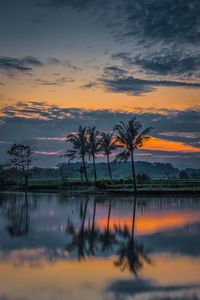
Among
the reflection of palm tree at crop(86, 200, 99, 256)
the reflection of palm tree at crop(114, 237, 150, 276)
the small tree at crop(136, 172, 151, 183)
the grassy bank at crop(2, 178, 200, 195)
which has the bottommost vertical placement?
the reflection of palm tree at crop(114, 237, 150, 276)

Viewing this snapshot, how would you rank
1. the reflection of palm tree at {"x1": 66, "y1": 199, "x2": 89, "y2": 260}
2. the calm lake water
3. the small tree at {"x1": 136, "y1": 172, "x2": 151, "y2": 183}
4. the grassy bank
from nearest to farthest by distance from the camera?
1. the calm lake water
2. the reflection of palm tree at {"x1": 66, "y1": 199, "x2": 89, "y2": 260}
3. the grassy bank
4. the small tree at {"x1": 136, "y1": 172, "x2": 151, "y2": 183}

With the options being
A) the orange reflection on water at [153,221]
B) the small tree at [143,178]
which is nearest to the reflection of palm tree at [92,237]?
the orange reflection on water at [153,221]

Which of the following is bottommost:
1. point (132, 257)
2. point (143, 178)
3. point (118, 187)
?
Answer: point (132, 257)

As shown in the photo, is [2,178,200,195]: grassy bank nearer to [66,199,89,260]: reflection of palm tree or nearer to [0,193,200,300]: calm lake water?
[0,193,200,300]: calm lake water

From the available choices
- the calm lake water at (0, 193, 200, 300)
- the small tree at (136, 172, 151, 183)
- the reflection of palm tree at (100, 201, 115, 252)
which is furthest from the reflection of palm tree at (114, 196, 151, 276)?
the small tree at (136, 172, 151, 183)

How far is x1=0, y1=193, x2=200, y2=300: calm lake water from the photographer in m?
9.33

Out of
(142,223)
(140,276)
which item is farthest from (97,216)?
(140,276)

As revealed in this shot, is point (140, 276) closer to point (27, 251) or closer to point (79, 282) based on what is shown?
point (79, 282)

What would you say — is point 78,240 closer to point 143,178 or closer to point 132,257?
point 132,257

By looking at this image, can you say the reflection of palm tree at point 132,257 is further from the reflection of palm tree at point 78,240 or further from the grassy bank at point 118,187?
the grassy bank at point 118,187

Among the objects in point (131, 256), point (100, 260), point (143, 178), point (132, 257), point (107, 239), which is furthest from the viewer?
point (143, 178)

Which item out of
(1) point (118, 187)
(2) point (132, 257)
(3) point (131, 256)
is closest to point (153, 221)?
(3) point (131, 256)

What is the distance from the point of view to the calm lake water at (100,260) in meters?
9.33

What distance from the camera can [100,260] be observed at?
1238 centimetres
